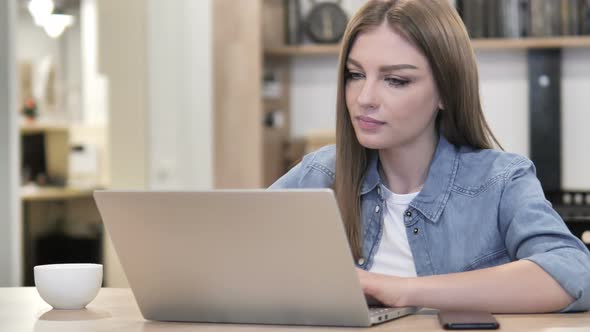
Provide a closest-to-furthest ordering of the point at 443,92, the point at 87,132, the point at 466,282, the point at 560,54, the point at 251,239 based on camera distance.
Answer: the point at 251,239 → the point at 466,282 → the point at 443,92 → the point at 560,54 → the point at 87,132

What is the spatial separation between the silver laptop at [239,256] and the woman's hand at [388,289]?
0.04 metres

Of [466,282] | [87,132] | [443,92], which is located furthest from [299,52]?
[87,132]

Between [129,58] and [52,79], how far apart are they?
3.87m

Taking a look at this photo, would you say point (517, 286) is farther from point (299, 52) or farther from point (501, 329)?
point (299, 52)

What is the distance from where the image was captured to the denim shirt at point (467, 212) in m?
1.65

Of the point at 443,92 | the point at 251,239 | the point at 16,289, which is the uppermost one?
the point at 443,92

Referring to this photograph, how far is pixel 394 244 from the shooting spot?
1775mm

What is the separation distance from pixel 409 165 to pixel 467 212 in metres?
0.18

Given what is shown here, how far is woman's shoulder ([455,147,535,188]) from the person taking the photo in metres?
1.72

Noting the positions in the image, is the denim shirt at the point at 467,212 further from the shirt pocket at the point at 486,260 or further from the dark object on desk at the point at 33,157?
the dark object on desk at the point at 33,157

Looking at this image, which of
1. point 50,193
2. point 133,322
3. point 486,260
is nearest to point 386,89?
point 486,260

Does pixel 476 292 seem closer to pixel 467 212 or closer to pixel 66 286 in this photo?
pixel 467 212

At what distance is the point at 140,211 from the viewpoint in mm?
1295

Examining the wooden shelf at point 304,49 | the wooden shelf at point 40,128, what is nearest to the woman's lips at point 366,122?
the wooden shelf at point 304,49
